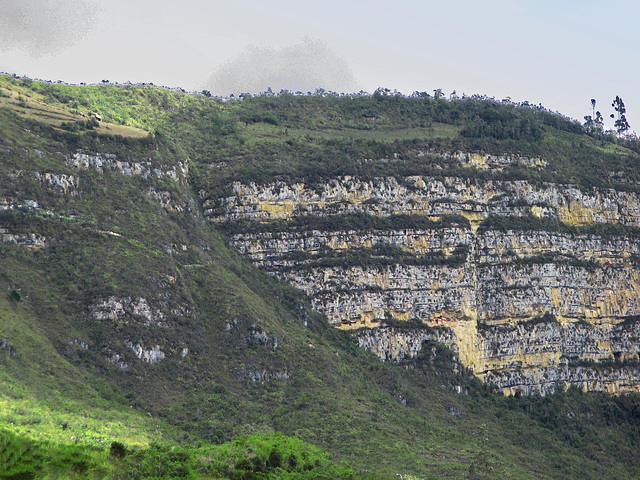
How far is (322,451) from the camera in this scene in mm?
78562

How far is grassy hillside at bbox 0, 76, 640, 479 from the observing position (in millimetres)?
75312

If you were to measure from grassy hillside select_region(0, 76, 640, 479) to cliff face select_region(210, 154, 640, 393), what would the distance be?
2.18 meters

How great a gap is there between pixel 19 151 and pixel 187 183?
1975cm

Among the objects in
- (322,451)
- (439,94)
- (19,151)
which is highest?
(439,94)

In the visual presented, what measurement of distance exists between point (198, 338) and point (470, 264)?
3352cm

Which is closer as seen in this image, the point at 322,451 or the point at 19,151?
the point at 322,451

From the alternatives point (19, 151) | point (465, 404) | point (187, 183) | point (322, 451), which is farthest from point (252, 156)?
point (322, 451)

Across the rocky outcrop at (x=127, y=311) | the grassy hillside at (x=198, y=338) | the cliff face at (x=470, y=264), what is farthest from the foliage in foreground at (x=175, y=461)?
the cliff face at (x=470, y=264)

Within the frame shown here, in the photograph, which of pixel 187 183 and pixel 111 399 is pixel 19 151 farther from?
pixel 111 399

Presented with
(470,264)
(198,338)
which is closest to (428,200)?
(470,264)

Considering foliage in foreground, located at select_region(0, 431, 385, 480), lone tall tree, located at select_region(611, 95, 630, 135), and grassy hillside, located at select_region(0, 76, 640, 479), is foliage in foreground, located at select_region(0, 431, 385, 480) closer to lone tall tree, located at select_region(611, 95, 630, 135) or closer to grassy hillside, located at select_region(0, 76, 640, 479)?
grassy hillside, located at select_region(0, 76, 640, 479)

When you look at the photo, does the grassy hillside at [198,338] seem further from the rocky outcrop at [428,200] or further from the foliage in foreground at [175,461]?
the rocky outcrop at [428,200]

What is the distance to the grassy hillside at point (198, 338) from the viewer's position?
7531cm

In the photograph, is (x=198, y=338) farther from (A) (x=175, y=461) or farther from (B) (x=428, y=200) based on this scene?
(B) (x=428, y=200)
